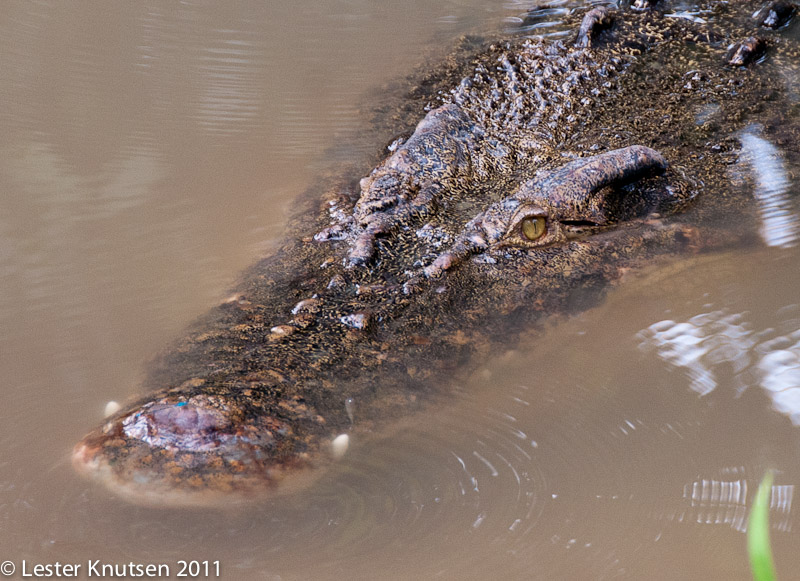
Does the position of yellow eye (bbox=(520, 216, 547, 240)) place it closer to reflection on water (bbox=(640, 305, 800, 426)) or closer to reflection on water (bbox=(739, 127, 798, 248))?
reflection on water (bbox=(640, 305, 800, 426))

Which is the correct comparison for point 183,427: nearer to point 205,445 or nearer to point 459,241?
point 205,445

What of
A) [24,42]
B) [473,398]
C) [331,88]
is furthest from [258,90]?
[473,398]

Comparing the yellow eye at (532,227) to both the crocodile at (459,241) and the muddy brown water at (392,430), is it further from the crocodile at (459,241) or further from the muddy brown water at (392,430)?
the muddy brown water at (392,430)

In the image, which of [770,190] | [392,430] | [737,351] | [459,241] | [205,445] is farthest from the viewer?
[770,190]

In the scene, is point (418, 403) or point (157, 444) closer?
point (157, 444)

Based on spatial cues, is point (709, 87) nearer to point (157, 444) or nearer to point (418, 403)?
point (418, 403)

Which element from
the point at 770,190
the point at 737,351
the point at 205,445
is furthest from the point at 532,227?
the point at 205,445

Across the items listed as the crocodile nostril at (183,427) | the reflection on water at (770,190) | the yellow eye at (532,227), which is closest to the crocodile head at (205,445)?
the crocodile nostril at (183,427)
